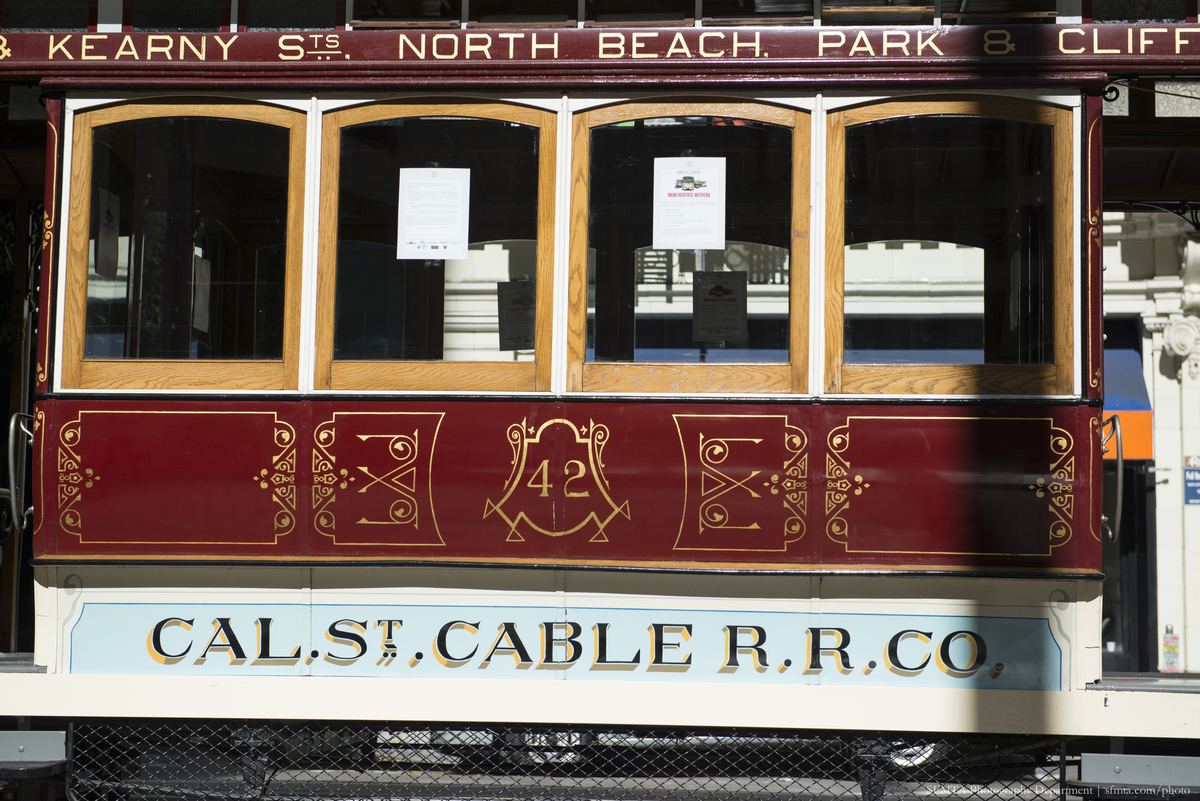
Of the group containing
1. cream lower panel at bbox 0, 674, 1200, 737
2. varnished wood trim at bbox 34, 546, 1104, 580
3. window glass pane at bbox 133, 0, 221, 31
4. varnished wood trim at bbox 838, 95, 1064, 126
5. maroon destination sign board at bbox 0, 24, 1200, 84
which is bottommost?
cream lower panel at bbox 0, 674, 1200, 737

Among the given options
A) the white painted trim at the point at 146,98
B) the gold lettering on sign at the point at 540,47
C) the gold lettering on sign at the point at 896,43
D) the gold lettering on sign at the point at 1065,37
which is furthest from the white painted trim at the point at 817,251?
the white painted trim at the point at 146,98

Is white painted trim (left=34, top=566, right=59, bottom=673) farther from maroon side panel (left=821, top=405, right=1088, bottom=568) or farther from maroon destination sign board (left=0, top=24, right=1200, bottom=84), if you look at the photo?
maroon side panel (left=821, top=405, right=1088, bottom=568)

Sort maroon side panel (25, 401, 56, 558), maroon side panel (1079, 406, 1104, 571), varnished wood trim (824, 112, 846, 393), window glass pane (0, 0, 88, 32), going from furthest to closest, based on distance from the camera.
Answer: window glass pane (0, 0, 88, 32) → maroon side panel (25, 401, 56, 558) → varnished wood trim (824, 112, 846, 393) → maroon side panel (1079, 406, 1104, 571)

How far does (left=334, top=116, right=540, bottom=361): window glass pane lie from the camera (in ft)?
11.2

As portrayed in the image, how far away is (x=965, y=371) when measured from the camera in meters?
3.30

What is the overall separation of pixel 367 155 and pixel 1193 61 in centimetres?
276

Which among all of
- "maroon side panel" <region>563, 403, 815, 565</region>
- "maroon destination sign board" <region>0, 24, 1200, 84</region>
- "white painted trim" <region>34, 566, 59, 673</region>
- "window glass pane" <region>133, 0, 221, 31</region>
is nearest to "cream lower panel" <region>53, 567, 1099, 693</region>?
"white painted trim" <region>34, 566, 59, 673</region>

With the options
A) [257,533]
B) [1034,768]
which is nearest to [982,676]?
[1034,768]

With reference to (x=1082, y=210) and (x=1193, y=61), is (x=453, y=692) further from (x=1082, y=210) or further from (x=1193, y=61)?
(x=1193, y=61)

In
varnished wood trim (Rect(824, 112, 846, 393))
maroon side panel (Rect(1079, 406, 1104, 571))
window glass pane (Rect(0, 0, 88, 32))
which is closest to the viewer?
maroon side panel (Rect(1079, 406, 1104, 571))

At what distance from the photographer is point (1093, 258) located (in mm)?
3279

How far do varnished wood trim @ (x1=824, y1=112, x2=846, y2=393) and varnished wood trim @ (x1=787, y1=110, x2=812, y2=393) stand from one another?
66 millimetres

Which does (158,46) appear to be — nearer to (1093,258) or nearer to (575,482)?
(575,482)

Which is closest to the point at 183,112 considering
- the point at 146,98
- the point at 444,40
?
the point at 146,98
